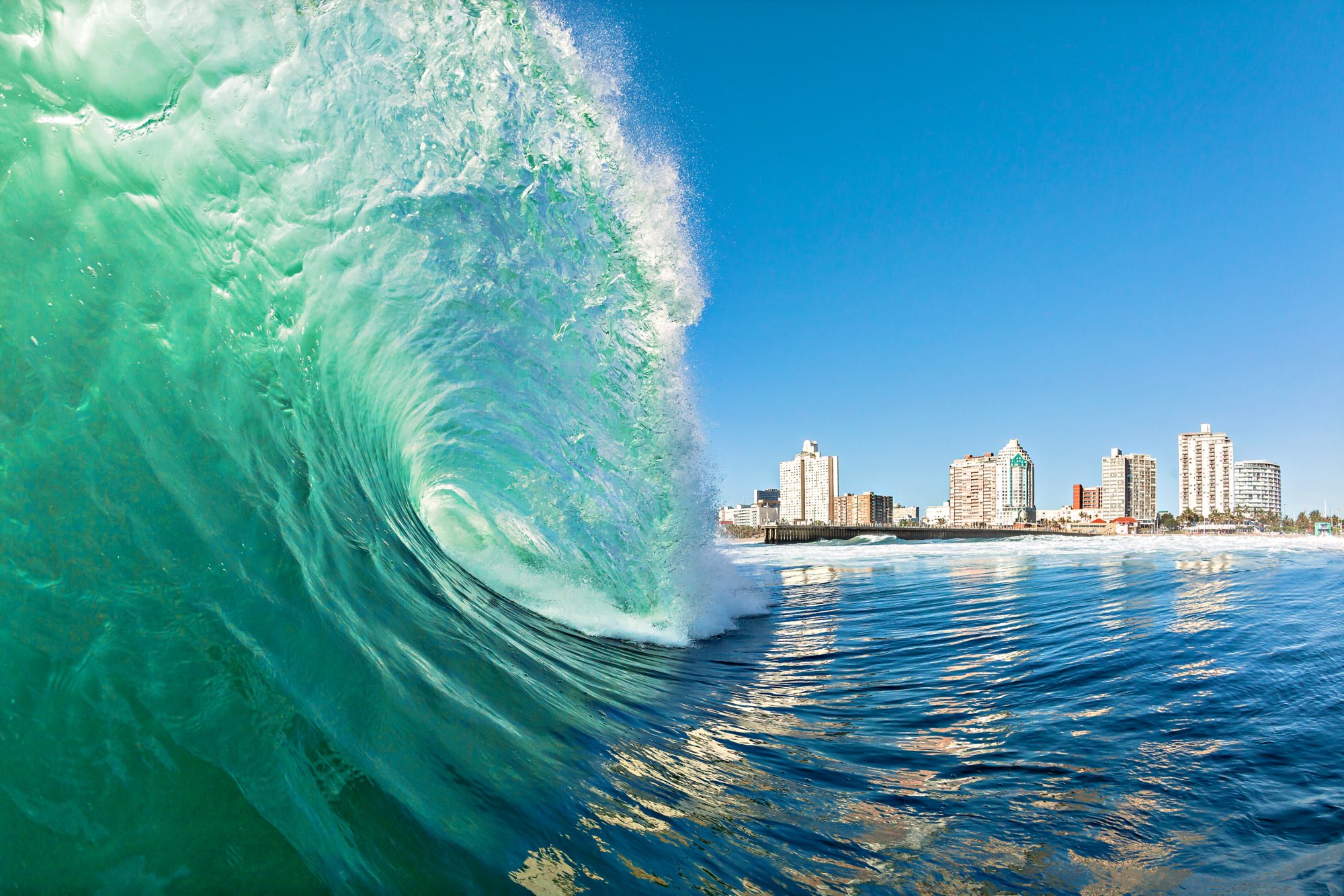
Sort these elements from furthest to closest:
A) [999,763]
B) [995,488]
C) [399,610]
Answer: [995,488], [399,610], [999,763]

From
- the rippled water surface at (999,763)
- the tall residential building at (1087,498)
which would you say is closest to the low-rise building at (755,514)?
the tall residential building at (1087,498)

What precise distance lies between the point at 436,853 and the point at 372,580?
2.52m

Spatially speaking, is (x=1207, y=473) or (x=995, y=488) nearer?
(x=1207, y=473)

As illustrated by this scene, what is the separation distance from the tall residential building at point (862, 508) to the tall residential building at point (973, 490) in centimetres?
3667

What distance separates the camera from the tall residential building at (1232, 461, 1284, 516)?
135m

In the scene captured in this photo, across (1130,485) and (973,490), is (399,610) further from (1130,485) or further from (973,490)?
(1130,485)

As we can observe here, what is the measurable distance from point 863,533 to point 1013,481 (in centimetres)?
9339

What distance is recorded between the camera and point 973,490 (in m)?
157

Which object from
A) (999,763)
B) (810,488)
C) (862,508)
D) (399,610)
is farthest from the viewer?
(810,488)

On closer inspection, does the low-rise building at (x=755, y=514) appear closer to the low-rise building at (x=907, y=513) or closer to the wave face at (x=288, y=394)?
the low-rise building at (x=907, y=513)

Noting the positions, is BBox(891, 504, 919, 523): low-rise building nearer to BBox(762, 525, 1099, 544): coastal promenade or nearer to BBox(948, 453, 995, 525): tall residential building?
BBox(948, 453, 995, 525): tall residential building

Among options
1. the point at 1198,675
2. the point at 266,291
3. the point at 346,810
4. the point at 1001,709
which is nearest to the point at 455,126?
the point at 266,291

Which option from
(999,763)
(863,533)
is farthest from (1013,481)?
(999,763)

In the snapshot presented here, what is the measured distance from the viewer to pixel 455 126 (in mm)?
5453
